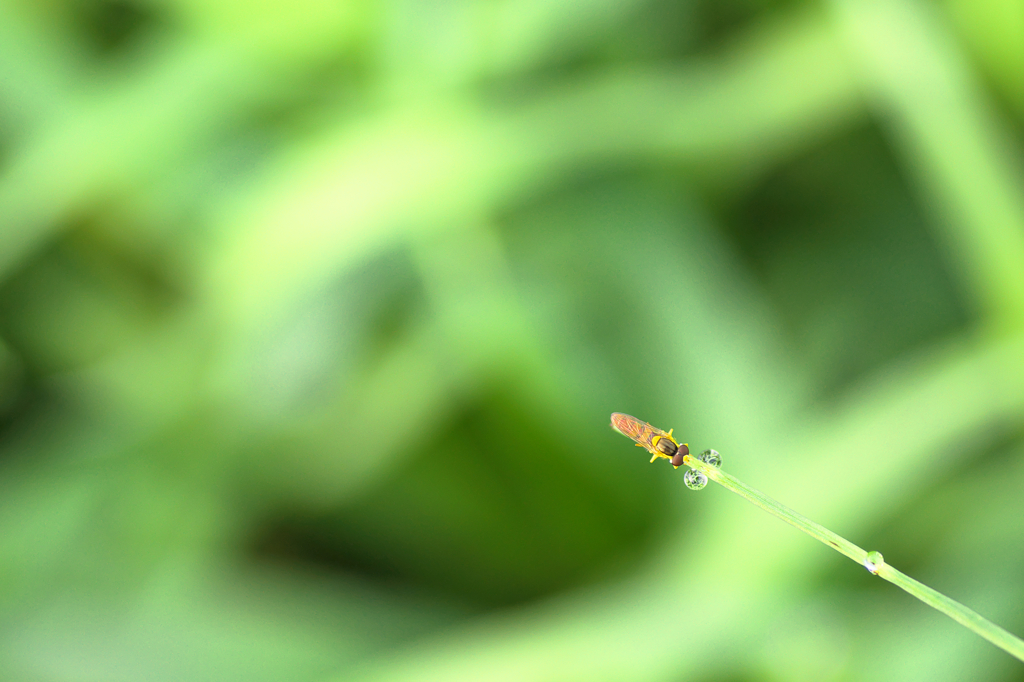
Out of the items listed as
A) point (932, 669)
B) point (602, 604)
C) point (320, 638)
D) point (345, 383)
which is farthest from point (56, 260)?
point (932, 669)

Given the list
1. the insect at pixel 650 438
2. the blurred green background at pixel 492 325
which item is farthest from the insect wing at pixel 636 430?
the blurred green background at pixel 492 325

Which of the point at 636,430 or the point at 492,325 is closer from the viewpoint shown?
the point at 636,430

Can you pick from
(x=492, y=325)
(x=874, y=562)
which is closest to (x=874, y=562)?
(x=874, y=562)

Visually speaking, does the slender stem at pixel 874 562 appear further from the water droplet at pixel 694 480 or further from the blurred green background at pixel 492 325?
the blurred green background at pixel 492 325

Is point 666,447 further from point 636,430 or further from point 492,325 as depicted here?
point 492,325

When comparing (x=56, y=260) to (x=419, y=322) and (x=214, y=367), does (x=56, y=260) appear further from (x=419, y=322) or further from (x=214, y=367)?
(x=419, y=322)

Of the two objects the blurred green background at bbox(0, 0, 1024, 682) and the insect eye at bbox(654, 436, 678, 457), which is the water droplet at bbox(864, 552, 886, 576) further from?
the blurred green background at bbox(0, 0, 1024, 682)

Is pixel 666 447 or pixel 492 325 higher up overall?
pixel 492 325
